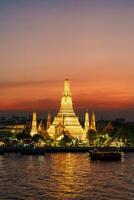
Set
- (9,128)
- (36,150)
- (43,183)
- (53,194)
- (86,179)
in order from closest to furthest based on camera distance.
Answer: (53,194)
(43,183)
(86,179)
(36,150)
(9,128)

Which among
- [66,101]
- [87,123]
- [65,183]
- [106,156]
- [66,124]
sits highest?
[66,101]

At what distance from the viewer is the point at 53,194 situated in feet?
99.1

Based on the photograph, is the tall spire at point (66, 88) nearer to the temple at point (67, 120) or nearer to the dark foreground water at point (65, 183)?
the temple at point (67, 120)

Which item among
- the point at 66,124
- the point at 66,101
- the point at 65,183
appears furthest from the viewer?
the point at 66,101

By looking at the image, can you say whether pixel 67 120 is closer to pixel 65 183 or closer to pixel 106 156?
pixel 106 156

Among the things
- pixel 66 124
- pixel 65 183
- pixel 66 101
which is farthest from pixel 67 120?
pixel 65 183

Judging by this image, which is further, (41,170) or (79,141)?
(79,141)

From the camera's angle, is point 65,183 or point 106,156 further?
point 106,156

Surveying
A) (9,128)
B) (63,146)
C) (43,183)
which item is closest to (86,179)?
(43,183)

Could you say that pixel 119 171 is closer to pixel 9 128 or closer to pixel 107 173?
pixel 107 173

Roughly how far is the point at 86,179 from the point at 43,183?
3606mm

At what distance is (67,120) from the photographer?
87.6 meters

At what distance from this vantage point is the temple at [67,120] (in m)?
87.1

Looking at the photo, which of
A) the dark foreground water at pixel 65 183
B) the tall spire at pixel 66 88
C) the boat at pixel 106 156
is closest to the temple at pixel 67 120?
the tall spire at pixel 66 88
